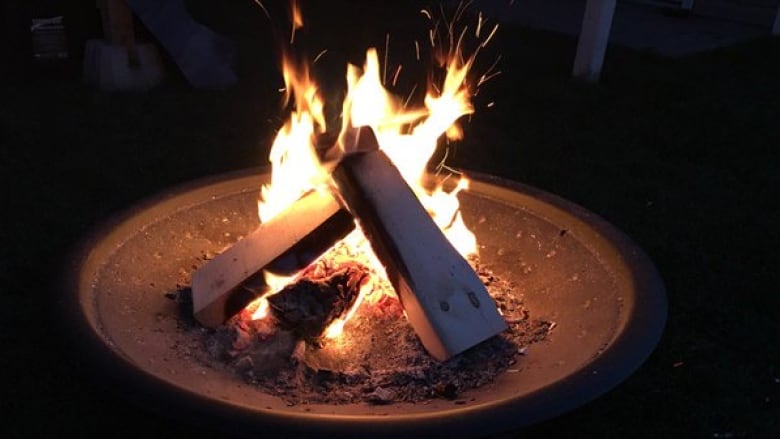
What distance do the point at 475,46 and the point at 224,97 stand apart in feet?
9.10

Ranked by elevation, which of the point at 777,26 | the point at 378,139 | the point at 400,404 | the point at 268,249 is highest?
the point at 378,139

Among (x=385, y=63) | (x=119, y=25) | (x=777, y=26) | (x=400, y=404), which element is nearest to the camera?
(x=400, y=404)

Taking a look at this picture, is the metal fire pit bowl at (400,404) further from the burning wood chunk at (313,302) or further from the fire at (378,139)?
the burning wood chunk at (313,302)

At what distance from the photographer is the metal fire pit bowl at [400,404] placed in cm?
147

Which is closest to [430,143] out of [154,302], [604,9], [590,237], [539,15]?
[590,237]

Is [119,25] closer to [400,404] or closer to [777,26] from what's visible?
[400,404]

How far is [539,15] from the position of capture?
26.3 feet

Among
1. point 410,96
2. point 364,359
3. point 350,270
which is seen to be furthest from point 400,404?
point 410,96

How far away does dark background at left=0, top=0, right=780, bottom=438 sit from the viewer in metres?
2.45

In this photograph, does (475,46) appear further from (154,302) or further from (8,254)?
(154,302)

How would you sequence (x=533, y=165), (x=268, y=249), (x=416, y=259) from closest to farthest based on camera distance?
1. (x=416, y=259)
2. (x=268, y=249)
3. (x=533, y=165)

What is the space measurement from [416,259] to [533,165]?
8.19 ft

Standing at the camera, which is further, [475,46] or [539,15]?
[539,15]

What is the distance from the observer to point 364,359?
2082 mm
